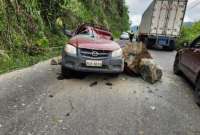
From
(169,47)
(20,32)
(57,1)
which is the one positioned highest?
(57,1)

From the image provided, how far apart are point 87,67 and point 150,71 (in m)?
1.93

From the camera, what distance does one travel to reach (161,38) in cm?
1861

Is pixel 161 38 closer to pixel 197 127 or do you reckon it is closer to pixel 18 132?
pixel 197 127

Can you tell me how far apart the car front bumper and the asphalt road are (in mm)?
407

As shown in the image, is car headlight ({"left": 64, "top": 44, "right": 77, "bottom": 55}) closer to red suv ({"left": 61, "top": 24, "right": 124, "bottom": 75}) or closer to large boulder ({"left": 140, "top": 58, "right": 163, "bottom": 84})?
red suv ({"left": 61, "top": 24, "right": 124, "bottom": 75})

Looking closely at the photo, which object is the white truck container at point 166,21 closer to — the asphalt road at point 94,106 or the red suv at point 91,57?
the asphalt road at point 94,106

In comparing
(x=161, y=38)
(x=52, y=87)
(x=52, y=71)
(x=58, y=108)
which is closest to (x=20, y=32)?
(x=52, y=71)

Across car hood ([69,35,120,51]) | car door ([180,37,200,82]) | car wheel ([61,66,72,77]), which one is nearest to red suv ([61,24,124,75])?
car hood ([69,35,120,51])

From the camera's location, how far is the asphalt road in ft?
12.9

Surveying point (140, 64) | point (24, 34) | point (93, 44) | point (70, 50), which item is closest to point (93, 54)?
point (93, 44)

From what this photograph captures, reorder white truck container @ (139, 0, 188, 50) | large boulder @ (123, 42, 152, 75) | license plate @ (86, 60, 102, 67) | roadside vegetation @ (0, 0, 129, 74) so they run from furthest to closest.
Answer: white truck container @ (139, 0, 188, 50) → roadside vegetation @ (0, 0, 129, 74) → large boulder @ (123, 42, 152, 75) → license plate @ (86, 60, 102, 67)

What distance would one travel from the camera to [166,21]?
18.2 metres

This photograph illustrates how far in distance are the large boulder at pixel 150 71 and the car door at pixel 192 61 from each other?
2.66 ft

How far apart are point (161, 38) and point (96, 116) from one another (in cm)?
1529
